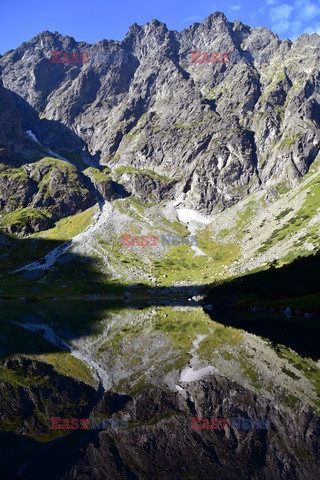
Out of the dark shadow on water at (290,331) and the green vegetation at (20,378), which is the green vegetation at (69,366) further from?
the dark shadow on water at (290,331)

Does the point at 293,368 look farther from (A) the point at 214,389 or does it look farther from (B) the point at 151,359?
(B) the point at 151,359

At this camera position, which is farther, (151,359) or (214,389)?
(151,359)

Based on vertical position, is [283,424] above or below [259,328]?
above

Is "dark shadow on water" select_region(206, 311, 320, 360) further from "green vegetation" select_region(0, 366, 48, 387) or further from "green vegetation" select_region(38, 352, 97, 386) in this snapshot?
"green vegetation" select_region(0, 366, 48, 387)

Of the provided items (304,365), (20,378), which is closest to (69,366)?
(20,378)

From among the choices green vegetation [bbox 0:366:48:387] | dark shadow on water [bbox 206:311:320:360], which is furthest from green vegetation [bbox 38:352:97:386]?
dark shadow on water [bbox 206:311:320:360]

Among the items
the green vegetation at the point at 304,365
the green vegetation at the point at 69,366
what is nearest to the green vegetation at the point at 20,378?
the green vegetation at the point at 69,366

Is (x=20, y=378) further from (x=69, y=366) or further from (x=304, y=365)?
(x=304, y=365)

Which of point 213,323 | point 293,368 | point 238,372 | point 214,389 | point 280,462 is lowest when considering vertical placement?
point 213,323

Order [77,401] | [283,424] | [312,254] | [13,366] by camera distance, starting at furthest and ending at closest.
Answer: [312,254] → [13,366] → [77,401] → [283,424]

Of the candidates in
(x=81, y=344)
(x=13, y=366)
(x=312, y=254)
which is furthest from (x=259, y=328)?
(x=312, y=254)

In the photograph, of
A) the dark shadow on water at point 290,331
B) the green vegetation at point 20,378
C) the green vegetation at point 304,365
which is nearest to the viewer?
the green vegetation at point 304,365
